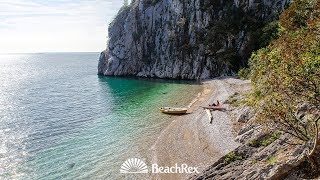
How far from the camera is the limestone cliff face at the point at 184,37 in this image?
8562cm

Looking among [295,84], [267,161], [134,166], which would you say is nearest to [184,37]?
[134,166]

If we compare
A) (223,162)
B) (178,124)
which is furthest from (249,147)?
(178,124)

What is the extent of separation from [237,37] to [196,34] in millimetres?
13650

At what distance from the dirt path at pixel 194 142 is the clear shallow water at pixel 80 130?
83.0 inches

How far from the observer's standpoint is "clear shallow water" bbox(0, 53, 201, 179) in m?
30.8

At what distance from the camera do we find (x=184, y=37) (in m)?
97.9

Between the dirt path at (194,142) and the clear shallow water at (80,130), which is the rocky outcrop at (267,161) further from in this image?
the clear shallow water at (80,130)

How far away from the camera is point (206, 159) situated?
30203mm

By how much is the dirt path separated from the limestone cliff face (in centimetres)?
4516

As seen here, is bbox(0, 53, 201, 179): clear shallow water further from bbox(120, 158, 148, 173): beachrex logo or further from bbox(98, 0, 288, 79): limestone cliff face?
bbox(98, 0, 288, 79): limestone cliff face

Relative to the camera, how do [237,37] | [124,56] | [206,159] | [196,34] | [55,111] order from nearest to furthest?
[206,159], [55,111], [237,37], [196,34], [124,56]

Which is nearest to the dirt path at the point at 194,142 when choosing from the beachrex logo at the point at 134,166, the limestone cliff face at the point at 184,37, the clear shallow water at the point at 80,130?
the beachrex logo at the point at 134,166

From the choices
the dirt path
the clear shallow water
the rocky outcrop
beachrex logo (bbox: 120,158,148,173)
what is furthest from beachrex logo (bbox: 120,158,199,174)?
the rocky outcrop

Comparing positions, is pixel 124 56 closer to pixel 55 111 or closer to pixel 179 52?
pixel 179 52
